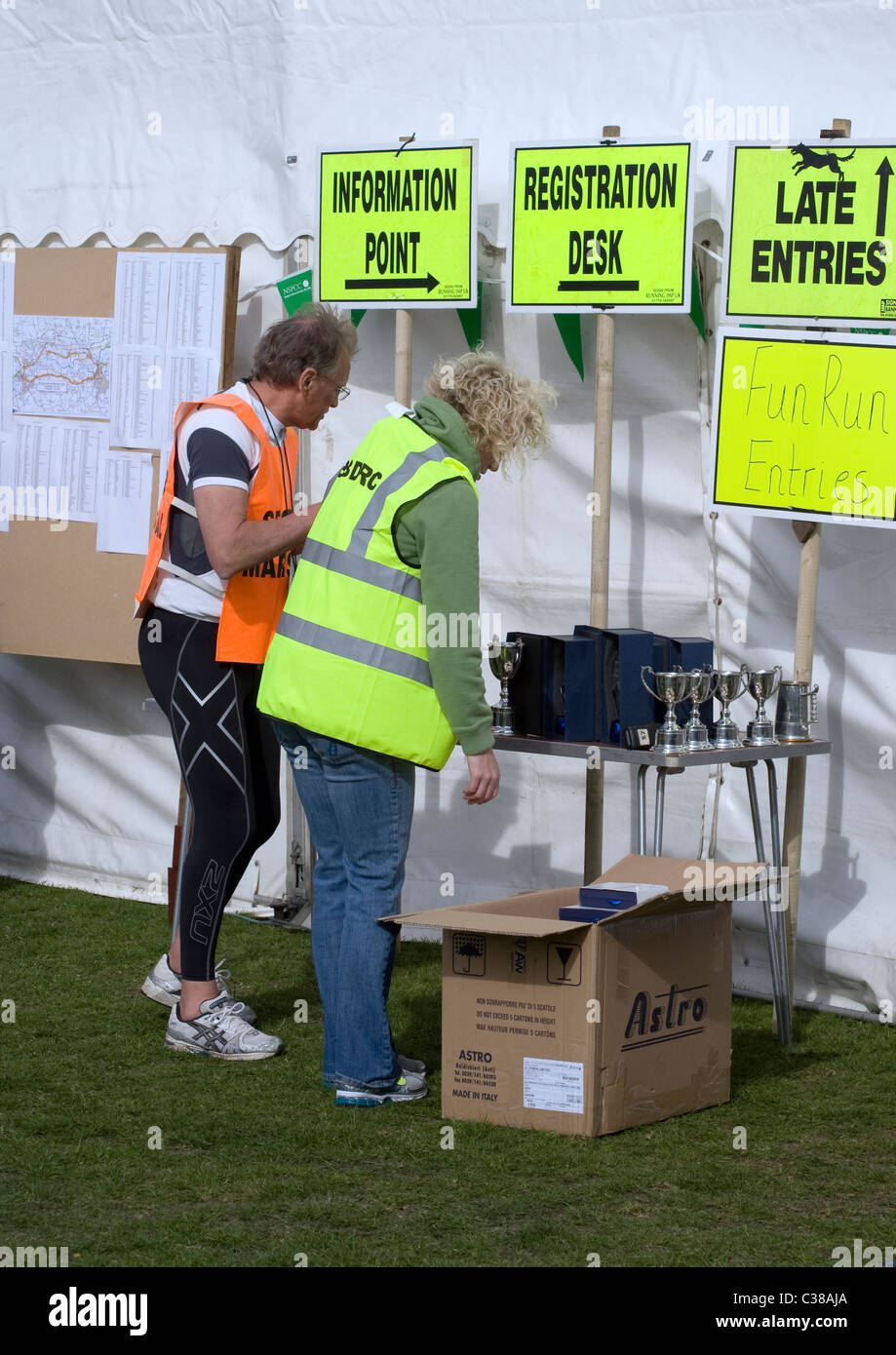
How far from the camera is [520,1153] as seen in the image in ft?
10.3

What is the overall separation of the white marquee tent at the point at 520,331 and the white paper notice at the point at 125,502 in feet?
1.62

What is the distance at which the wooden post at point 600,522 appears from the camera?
409 centimetres

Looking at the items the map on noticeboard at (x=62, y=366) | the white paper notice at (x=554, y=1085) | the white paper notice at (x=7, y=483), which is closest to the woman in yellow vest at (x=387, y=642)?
the white paper notice at (x=554, y=1085)

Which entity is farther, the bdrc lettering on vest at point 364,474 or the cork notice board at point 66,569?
the cork notice board at point 66,569

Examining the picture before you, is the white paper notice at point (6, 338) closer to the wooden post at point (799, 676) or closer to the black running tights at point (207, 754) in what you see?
the black running tights at point (207, 754)

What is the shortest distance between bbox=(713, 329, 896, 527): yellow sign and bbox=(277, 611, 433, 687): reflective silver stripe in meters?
1.03

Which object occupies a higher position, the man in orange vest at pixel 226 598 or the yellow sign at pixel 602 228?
the yellow sign at pixel 602 228

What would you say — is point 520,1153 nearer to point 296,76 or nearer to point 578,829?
point 578,829

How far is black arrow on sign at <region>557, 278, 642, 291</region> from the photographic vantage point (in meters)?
4.03

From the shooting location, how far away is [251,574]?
3.63m

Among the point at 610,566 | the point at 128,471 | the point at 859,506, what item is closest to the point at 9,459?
the point at 128,471

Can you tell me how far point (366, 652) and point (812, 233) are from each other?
1430 millimetres

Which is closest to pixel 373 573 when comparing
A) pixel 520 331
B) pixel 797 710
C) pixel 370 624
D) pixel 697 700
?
pixel 370 624

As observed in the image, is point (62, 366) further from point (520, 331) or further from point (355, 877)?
point (355, 877)
